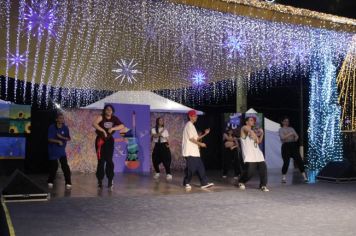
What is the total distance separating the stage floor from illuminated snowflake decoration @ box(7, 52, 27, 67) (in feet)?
12.0

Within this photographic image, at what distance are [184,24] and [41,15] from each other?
2.55m

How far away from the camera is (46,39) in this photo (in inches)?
342

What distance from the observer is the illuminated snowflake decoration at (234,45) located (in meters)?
8.86

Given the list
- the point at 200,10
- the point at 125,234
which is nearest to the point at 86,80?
the point at 200,10

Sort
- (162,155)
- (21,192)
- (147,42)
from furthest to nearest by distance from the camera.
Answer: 1. (162,155)
2. (147,42)
3. (21,192)

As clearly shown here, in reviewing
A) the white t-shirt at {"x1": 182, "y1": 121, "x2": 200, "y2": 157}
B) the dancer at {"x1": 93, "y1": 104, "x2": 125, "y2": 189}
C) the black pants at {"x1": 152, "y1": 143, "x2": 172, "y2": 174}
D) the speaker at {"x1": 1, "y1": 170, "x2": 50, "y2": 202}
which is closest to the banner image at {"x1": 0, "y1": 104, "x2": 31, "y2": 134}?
the black pants at {"x1": 152, "y1": 143, "x2": 172, "y2": 174}

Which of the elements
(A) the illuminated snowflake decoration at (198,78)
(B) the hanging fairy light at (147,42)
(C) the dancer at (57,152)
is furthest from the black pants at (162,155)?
(A) the illuminated snowflake decoration at (198,78)

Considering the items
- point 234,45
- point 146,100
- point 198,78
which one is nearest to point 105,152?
point 234,45

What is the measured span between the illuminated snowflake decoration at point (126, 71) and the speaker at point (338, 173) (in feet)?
18.1

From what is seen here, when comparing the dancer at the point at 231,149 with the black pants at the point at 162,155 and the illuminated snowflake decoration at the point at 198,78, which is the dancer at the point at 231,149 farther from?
the illuminated snowflake decoration at the point at 198,78

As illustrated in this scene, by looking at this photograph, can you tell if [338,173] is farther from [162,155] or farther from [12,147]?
[12,147]

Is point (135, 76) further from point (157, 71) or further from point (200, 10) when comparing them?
point (200, 10)

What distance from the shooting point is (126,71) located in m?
11.8

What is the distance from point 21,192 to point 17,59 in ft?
16.0
